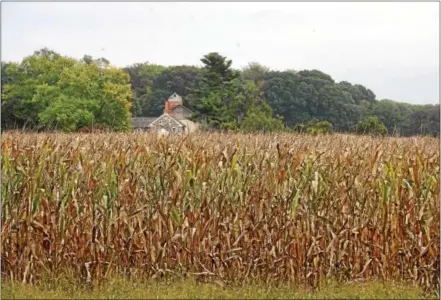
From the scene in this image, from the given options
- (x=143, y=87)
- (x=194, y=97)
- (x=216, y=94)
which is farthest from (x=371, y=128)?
(x=143, y=87)

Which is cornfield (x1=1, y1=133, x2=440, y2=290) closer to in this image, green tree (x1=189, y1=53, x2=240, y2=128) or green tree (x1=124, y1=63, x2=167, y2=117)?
green tree (x1=189, y1=53, x2=240, y2=128)

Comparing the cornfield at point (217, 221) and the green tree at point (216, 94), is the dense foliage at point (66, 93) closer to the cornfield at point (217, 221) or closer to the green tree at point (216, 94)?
the green tree at point (216, 94)

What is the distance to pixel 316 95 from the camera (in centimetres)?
5825

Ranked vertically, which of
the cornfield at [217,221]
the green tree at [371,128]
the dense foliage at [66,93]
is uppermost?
the dense foliage at [66,93]

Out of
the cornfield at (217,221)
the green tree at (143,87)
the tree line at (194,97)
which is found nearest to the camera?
the cornfield at (217,221)

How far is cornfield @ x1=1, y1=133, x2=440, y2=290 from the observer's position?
639 cm

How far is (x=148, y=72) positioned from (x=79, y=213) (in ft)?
295

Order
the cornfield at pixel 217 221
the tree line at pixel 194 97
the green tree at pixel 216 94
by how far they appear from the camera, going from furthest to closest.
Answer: the tree line at pixel 194 97, the green tree at pixel 216 94, the cornfield at pixel 217 221

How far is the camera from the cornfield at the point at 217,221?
6387mm

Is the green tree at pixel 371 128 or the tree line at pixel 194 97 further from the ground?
the tree line at pixel 194 97

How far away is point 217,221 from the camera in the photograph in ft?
21.8

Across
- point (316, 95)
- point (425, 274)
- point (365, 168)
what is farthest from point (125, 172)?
point (316, 95)

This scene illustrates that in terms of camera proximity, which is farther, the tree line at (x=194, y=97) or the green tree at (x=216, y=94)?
the tree line at (x=194, y=97)

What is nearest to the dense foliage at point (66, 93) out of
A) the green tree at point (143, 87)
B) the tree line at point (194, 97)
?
the tree line at point (194, 97)
